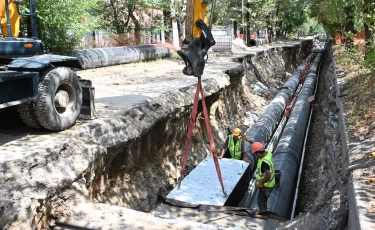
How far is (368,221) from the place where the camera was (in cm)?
386

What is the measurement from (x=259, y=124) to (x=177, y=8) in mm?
14014

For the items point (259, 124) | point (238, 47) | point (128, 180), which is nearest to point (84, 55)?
point (259, 124)

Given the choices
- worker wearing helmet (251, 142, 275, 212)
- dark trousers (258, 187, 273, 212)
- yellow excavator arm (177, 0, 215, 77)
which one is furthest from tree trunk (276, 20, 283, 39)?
yellow excavator arm (177, 0, 215, 77)

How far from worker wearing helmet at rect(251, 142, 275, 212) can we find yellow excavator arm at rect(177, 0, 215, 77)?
236 cm

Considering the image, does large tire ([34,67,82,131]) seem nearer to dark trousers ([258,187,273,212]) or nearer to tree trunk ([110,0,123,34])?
dark trousers ([258,187,273,212])

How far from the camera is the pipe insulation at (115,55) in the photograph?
16252 mm

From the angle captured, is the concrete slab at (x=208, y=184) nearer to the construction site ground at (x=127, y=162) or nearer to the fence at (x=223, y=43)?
the construction site ground at (x=127, y=162)

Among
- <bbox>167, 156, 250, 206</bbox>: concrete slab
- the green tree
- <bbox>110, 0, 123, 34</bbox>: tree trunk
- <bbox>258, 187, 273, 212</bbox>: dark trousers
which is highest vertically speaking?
<bbox>110, 0, 123, 34</bbox>: tree trunk

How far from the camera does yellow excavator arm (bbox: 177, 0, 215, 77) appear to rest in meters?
6.04

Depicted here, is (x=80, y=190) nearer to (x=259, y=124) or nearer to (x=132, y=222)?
(x=132, y=222)

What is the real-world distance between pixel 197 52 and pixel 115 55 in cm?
1274

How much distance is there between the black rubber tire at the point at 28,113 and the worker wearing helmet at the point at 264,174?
4.16m

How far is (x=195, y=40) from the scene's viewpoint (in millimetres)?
6059

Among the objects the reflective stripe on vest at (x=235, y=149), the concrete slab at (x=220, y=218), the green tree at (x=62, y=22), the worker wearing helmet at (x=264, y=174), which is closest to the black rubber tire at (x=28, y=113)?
the concrete slab at (x=220, y=218)
